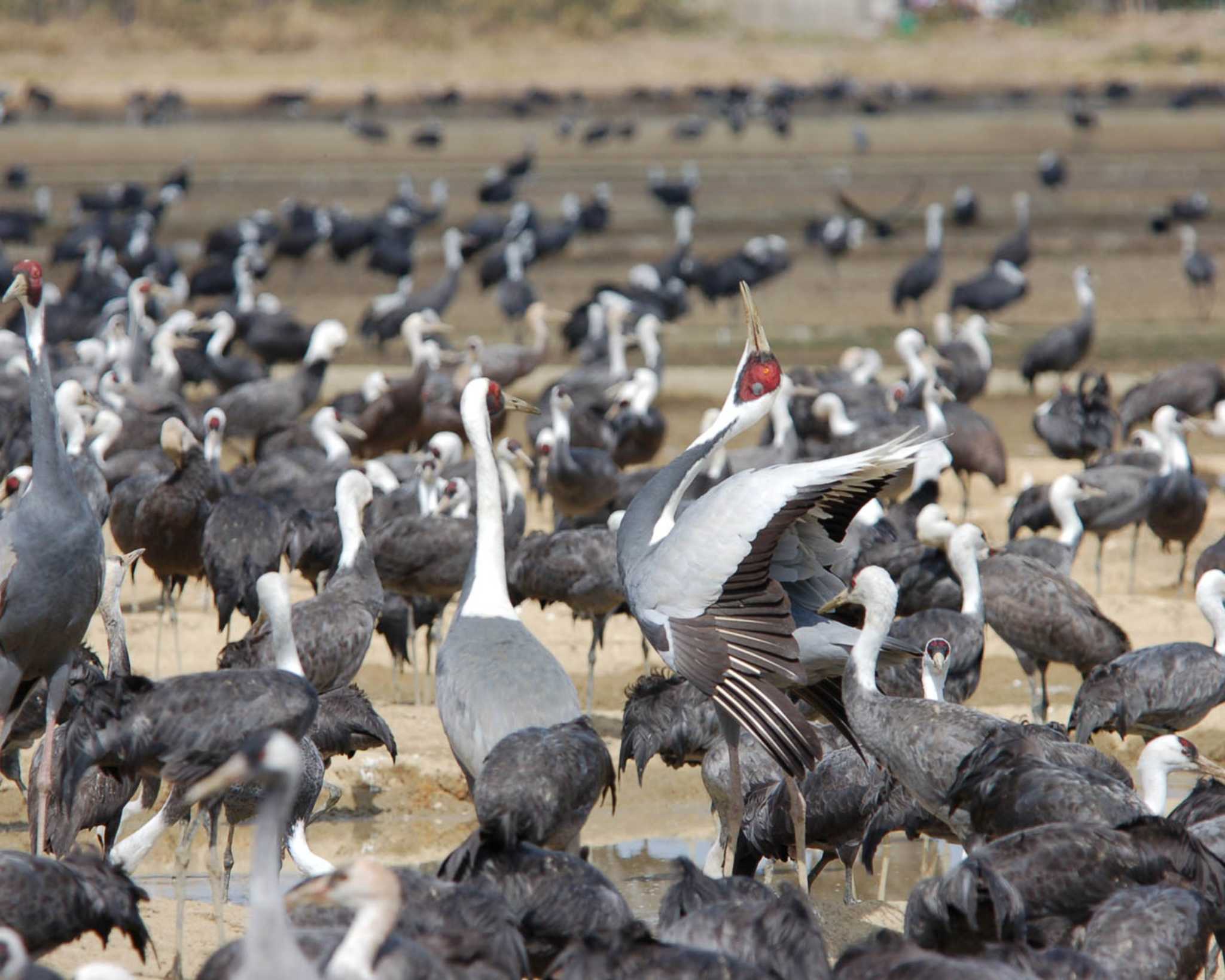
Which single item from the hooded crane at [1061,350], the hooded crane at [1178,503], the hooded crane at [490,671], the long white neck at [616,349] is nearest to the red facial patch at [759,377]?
the hooded crane at [490,671]

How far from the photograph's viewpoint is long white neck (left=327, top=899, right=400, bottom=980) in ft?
11.8

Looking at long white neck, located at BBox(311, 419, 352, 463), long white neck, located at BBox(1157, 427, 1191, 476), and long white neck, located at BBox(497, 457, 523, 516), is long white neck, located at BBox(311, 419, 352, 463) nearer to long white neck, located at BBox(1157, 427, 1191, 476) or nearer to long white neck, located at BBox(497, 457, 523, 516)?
long white neck, located at BBox(497, 457, 523, 516)

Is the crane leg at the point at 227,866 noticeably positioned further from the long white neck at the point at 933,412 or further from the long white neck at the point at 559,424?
the long white neck at the point at 933,412

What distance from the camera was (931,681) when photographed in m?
6.44

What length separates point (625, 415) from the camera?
13547 mm

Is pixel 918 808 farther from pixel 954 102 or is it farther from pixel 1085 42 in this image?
pixel 1085 42

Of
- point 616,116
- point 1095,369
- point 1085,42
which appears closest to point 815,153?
point 616,116

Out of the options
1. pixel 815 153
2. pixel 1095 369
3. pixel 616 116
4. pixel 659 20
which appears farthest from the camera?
pixel 659 20

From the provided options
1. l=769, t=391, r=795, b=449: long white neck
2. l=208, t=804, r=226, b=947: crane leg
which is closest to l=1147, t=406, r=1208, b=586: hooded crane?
l=769, t=391, r=795, b=449: long white neck

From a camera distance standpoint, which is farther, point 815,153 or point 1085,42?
point 1085,42

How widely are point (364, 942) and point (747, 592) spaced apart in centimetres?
224

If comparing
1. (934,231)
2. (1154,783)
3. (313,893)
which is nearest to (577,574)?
(1154,783)

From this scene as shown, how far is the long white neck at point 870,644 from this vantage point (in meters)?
6.01

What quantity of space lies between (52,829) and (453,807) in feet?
6.62
